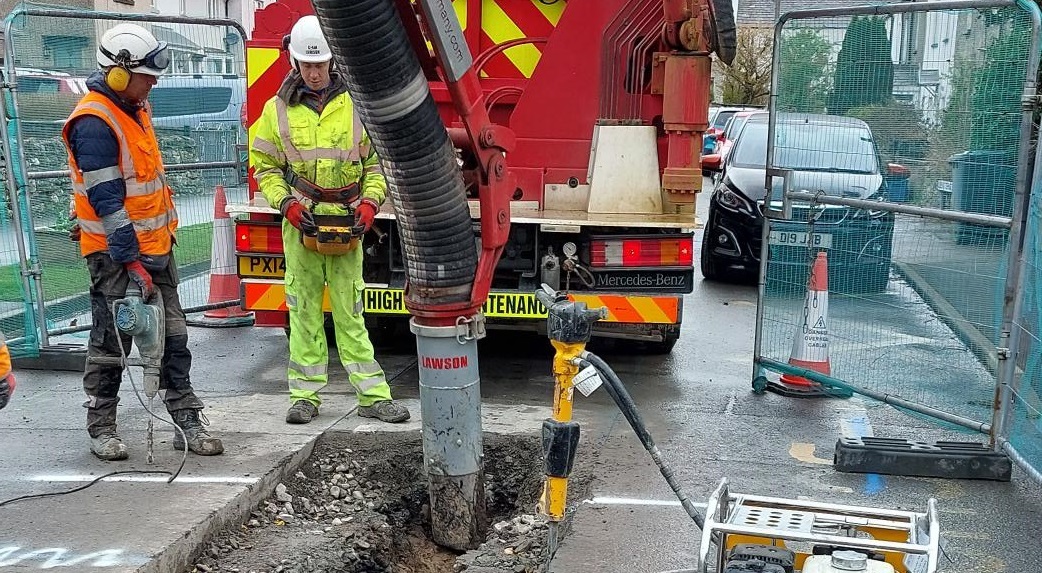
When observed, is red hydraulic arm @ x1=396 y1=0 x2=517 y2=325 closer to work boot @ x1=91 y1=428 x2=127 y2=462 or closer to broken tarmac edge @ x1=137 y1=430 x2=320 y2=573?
broken tarmac edge @ x1=137 y1=430 x2=320 y2=573

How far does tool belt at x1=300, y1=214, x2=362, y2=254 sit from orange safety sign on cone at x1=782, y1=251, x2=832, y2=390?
2.87m

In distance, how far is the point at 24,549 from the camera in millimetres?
4062

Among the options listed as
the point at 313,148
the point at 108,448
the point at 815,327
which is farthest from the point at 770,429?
the point at 108,448

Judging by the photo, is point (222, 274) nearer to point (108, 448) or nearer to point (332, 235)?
point (332, 235)

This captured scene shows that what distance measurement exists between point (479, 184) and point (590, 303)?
2381mm

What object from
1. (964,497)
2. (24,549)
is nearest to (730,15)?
(964,497)

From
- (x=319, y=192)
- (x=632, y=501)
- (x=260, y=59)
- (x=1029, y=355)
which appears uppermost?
(x=260, y=59)

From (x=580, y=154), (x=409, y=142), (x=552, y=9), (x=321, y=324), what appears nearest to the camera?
(x=409, y=142)

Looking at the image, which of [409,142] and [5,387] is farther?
[409,142]

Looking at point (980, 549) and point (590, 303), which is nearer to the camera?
point (980, 549)

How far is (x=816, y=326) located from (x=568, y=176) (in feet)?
5.98

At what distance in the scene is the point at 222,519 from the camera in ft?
14.6

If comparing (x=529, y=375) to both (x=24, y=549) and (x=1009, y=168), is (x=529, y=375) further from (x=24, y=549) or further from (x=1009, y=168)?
(x=24, y=549)

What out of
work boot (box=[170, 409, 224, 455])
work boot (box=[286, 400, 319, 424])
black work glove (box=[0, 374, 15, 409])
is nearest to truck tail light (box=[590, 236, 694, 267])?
work boot (box=[286, 400, 319, 424])
